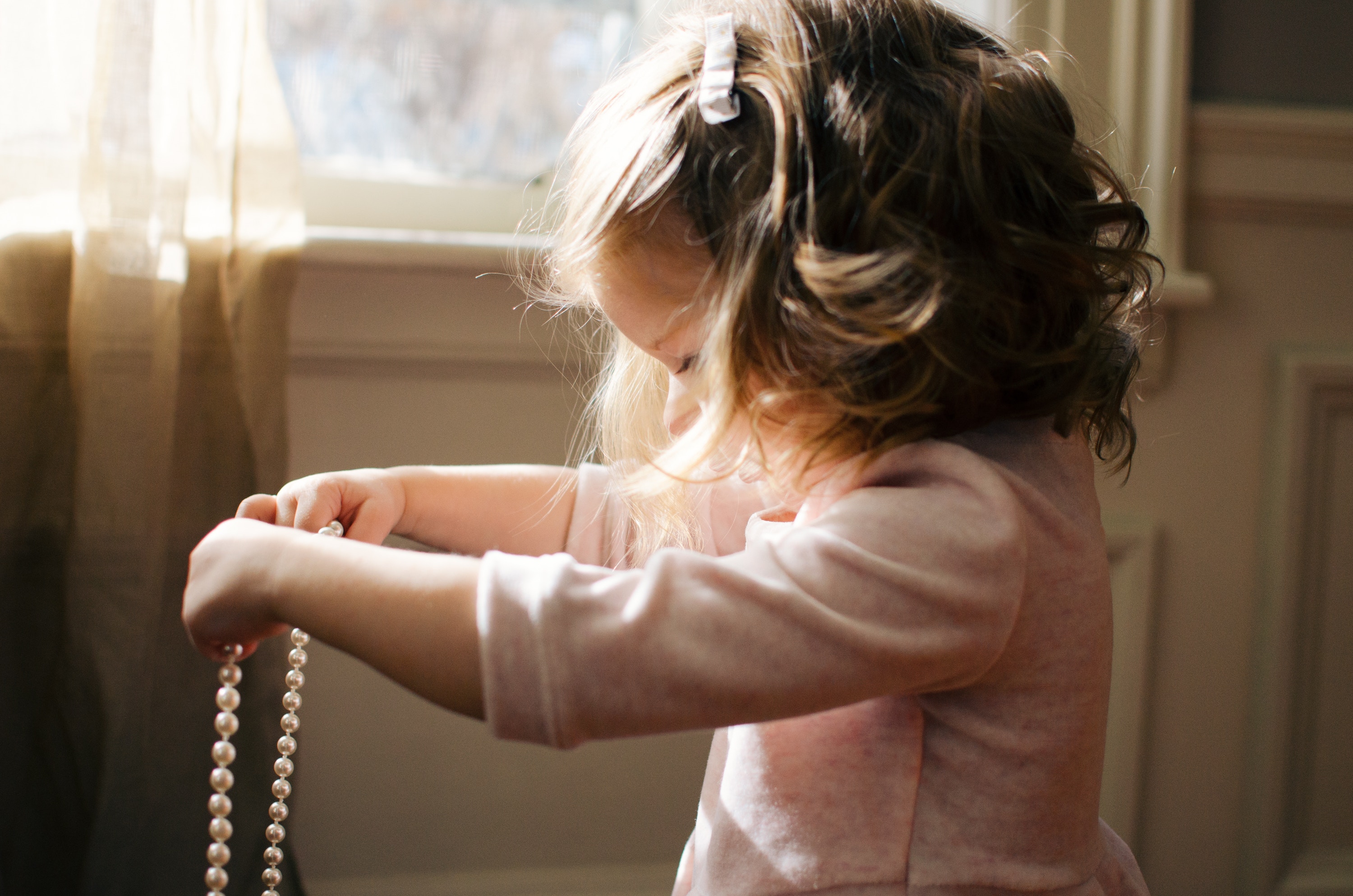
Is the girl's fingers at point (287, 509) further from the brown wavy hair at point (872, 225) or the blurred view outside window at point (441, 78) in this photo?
the blurred view outside window at point (441, 78)

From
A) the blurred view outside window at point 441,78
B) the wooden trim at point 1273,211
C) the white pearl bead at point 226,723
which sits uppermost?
the blurred view outside window at point 441,78

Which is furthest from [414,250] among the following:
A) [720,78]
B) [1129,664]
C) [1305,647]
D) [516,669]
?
[1305,647]

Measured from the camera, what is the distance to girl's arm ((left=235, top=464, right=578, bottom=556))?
545 millimetres

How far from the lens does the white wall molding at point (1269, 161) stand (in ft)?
3.09

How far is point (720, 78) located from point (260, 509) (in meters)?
0.33

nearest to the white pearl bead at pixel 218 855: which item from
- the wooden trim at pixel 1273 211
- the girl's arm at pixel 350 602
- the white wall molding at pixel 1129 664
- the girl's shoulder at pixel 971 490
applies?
the girl's arm at pixel 350 602

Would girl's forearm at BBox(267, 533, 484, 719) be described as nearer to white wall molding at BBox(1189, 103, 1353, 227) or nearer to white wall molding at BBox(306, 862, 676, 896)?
white wall molding at BBox(306, 862, 676, 896)

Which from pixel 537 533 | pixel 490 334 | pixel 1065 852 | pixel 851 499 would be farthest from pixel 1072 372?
pixel 490 334

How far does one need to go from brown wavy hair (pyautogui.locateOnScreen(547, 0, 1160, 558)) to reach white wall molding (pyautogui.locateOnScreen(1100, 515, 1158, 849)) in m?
0.52

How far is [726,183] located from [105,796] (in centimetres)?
65

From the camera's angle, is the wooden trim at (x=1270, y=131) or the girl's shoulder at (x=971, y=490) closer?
the girl's shoulder at (x=971, y=490)

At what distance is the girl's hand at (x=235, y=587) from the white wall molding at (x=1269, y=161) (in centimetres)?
90

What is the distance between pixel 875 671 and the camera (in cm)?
39

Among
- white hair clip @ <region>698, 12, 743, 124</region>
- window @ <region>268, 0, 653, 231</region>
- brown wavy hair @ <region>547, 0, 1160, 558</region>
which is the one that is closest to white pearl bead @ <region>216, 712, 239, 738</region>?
brown wavy hair @ <region>547, 0, 1160, 558</region>
